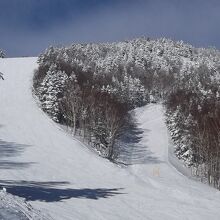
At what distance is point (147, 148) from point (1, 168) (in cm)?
5387

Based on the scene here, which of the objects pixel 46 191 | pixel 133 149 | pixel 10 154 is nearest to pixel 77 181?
pixel 46 191

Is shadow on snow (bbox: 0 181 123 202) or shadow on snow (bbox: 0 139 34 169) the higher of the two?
shadow on snow (bbox: 0 139 34 169)

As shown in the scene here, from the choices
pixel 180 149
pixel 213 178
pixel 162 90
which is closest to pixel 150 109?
pixel 162 90

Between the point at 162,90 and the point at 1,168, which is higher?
the point at 162,90

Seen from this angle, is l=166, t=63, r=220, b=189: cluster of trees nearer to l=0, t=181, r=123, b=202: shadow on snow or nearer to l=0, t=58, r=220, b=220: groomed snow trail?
l=0, t=58, r=220, b=220: groomed snow trail

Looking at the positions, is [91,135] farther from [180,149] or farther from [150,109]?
→ [150,109]

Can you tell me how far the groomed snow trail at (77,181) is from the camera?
1056 inches

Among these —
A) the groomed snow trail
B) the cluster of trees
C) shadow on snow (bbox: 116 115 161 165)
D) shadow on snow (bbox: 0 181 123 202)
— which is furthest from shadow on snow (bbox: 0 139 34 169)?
the cluster of trees

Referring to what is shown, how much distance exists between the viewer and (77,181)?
3862 cm

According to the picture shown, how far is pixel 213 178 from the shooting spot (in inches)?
2472

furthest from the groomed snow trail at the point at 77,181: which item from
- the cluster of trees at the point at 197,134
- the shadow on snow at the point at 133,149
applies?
the cluster of trees at the point at 197,134

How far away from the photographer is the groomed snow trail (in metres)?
26.8

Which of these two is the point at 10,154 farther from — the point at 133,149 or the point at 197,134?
the point at 133,149

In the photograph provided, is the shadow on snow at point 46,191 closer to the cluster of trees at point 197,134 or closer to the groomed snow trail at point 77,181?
the groomed snow trail at point 77,181
